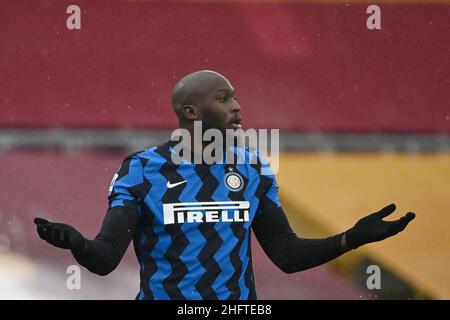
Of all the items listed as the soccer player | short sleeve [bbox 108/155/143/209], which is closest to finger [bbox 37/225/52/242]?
the soccer player

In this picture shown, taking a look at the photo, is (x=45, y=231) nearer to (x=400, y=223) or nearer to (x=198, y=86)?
(x=198, y=86)

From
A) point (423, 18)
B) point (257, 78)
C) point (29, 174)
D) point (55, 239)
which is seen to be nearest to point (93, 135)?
point (29, 174)

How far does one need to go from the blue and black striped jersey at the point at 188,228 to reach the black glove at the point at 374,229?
1.00 feet

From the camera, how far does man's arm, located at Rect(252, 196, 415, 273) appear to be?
2523 millimetres

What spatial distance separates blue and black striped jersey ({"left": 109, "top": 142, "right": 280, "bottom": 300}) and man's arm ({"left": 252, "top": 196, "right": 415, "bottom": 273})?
7cm

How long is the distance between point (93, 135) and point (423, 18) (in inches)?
101

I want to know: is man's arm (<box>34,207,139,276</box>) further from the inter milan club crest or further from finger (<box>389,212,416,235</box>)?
finger (<box>389,212,416,235</box>)

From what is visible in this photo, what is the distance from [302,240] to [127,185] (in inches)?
20.4

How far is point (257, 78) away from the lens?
6863 millimetres

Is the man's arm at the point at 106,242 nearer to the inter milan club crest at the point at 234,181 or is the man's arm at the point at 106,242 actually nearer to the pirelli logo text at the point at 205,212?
the pirelli logo text at the point at 205,212

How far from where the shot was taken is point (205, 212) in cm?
263

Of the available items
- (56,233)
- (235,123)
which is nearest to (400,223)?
(235,123)

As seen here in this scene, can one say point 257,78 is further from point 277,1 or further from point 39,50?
point 39,50

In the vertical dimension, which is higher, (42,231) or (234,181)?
(234,181)
